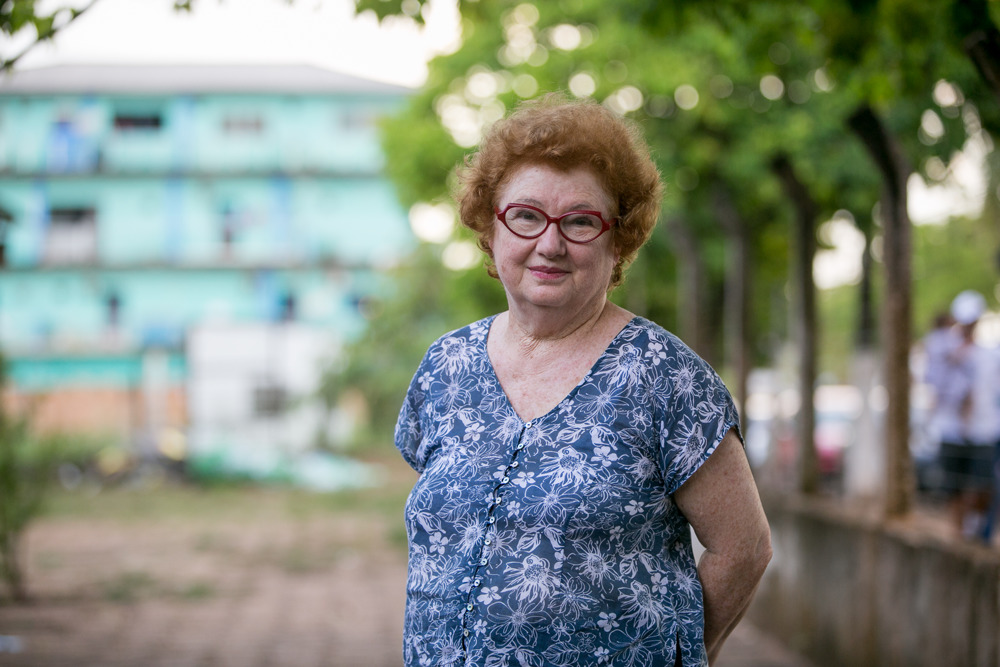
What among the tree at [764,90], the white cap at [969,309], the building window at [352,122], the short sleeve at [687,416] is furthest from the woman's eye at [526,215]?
the building window at [352,122]

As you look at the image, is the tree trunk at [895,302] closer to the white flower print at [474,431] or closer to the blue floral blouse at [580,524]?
the blue floral blouse at [580,524]

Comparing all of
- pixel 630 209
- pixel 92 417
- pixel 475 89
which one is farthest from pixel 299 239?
pixel 630 209

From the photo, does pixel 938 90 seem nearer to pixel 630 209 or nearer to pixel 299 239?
pixel 630 209

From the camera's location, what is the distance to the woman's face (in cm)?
255

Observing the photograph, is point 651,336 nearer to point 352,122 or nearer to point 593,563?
point 593,563

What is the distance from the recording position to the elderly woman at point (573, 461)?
94.7 inches

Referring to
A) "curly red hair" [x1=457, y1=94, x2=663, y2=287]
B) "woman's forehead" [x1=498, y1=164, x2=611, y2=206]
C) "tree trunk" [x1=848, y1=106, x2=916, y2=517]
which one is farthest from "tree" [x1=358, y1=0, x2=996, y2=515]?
"woman's forehead" [x1=498, y1=164, x2=611, y2=206]

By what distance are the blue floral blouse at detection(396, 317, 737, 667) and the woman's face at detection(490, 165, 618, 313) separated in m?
0.16

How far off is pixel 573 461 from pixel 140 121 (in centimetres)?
3429

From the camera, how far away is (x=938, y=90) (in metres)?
8.88

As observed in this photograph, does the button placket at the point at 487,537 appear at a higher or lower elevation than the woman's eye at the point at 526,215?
lower

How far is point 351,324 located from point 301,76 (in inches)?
312

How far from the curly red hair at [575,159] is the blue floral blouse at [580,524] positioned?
0.29 m

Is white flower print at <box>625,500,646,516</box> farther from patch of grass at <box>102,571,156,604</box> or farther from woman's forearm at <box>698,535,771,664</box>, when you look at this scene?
patch of grass at <box>102,571,156,604</box>
